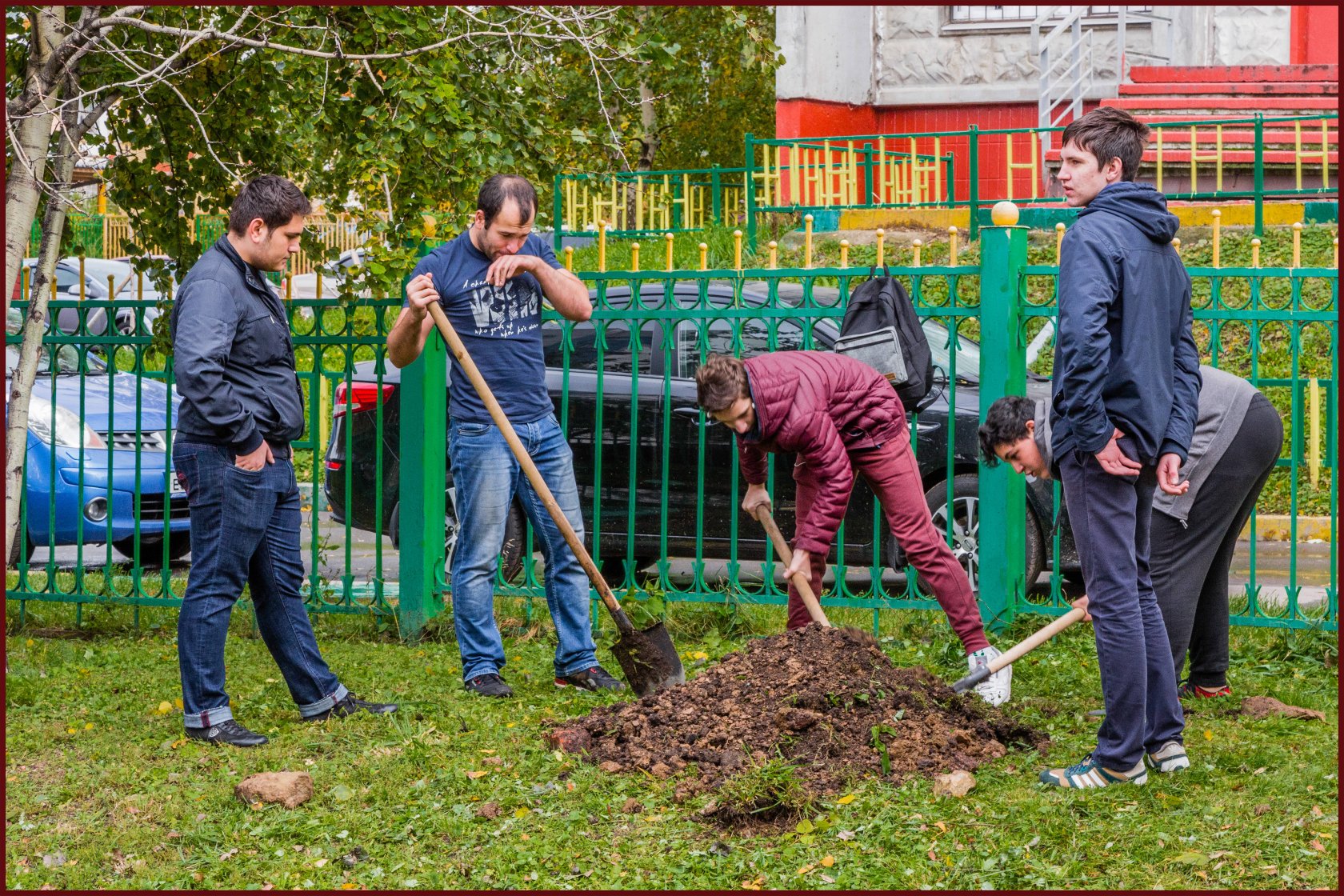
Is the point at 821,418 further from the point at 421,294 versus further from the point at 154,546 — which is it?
the point at 154,546

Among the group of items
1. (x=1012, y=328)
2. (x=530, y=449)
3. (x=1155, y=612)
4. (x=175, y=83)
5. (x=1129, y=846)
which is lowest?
(x=1129, y=846)

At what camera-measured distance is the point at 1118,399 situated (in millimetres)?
3949

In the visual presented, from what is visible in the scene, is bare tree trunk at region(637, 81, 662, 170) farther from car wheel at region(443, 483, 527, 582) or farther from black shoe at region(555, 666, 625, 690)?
black shoe at region(555, 666, 625, 690)

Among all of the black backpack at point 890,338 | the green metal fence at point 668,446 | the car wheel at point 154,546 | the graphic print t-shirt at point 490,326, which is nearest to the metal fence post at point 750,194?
the green metal fence at point 668,446

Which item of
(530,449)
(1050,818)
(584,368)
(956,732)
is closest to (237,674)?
(530,449)

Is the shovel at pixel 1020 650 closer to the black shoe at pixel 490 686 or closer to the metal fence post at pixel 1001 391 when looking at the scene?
the metal fence post at pixel 1001 391

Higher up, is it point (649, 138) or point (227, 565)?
point (649, 138)

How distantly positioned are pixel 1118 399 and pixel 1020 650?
3.59ft

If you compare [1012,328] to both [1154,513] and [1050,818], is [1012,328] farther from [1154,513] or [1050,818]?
[1050,818]

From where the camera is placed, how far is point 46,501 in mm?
7758

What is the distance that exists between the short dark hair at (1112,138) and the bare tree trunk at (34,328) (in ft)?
14.4

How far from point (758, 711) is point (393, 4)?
10.6ft

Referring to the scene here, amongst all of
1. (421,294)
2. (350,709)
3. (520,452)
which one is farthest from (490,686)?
(421,294)

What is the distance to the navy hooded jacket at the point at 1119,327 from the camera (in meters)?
3.87
